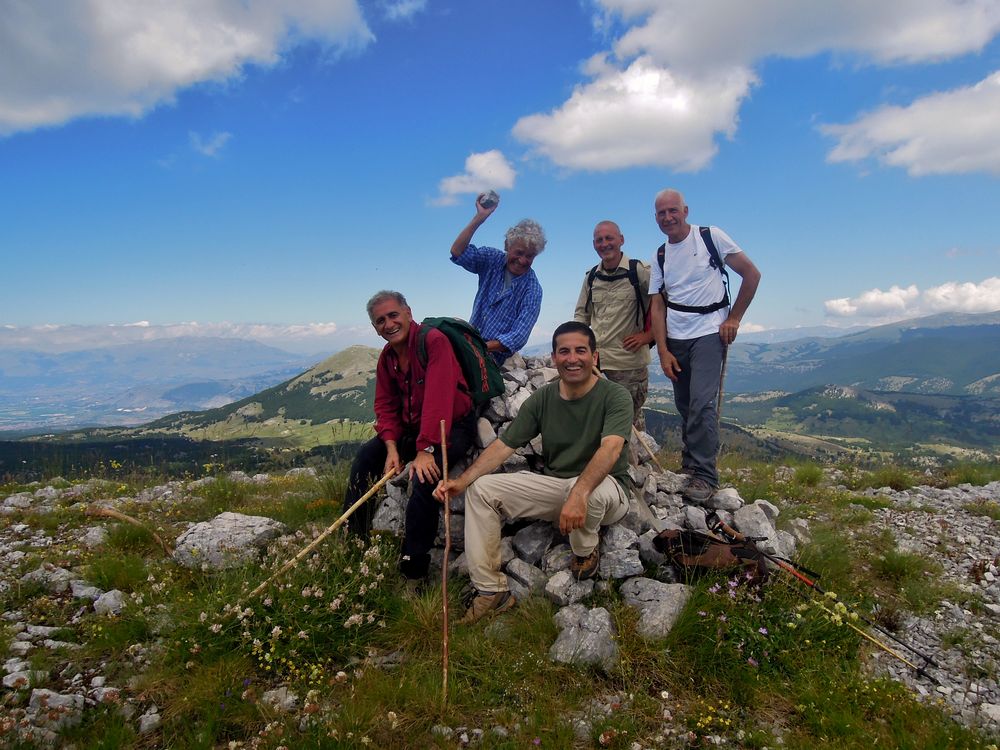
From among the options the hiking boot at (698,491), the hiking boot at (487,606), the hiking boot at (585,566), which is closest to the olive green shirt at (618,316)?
the hiking boot at (698,491)

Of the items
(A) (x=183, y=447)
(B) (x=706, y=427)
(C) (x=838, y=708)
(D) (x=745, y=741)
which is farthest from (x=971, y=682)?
(A) (x=183, y=447)

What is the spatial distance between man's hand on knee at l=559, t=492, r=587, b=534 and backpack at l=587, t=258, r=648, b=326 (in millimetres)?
4311

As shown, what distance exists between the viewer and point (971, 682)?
4785 mm

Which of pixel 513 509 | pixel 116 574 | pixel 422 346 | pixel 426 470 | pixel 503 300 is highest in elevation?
pixel 503 300

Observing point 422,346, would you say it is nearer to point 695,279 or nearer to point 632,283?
point 632,283

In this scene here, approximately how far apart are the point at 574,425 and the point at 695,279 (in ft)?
11.3

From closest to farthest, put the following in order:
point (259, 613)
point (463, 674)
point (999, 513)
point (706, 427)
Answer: point (463, 674), point (259, 613), point (706, 427), point (999, 513)

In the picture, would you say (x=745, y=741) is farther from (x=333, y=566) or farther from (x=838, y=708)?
(x=333, y=566)

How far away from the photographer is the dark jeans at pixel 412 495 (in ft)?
19.9

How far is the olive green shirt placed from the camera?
860 centimetres

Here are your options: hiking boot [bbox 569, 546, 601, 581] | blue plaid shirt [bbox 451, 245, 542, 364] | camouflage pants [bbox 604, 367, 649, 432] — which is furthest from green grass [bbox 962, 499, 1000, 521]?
blue plaid shirt [bbox 451, 245, 542, 364]

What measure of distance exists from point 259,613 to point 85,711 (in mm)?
1436

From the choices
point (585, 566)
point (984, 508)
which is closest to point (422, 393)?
point (585, 566)

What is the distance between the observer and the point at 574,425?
609 cm
